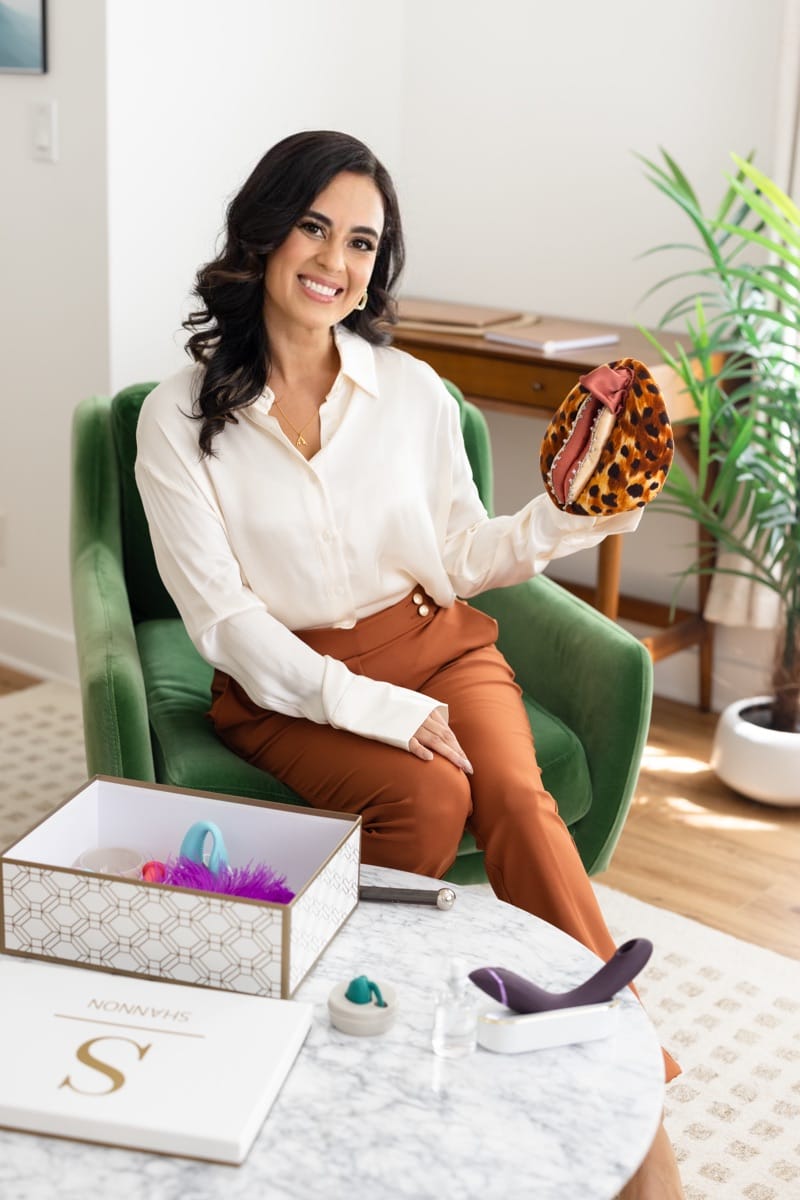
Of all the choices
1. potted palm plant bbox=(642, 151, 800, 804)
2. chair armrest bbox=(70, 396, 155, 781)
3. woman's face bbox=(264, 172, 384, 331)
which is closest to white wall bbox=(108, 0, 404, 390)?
chair armrest bbox=(70, 396, 155, 781)

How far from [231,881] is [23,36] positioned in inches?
87.3

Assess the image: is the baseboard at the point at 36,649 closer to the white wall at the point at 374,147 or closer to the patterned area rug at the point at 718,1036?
the white wall at the point at 374,147

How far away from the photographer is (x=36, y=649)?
331cm

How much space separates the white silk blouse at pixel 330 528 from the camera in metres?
1.74

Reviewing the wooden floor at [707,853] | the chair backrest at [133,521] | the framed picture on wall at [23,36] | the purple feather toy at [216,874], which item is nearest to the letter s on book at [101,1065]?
the purple feather toy at [216,874]

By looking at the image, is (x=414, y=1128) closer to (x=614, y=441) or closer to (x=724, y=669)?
(x=614, y=441)

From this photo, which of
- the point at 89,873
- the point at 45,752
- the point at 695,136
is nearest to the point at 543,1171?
the point at 89,873

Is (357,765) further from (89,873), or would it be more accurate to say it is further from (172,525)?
(89,873)

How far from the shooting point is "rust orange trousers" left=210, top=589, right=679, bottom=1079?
5.33 feet

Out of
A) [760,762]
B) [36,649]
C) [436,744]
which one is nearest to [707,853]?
[760,762]

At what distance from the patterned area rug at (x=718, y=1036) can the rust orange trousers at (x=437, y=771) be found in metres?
0.35

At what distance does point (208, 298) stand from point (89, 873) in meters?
0.90

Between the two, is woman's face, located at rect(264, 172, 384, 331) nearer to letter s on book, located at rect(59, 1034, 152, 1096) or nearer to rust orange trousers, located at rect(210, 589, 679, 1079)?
rust orange trousers, located at rect(210, 589, 679, 1079)

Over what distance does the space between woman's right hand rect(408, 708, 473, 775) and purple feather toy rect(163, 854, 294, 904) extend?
1.33 ft
